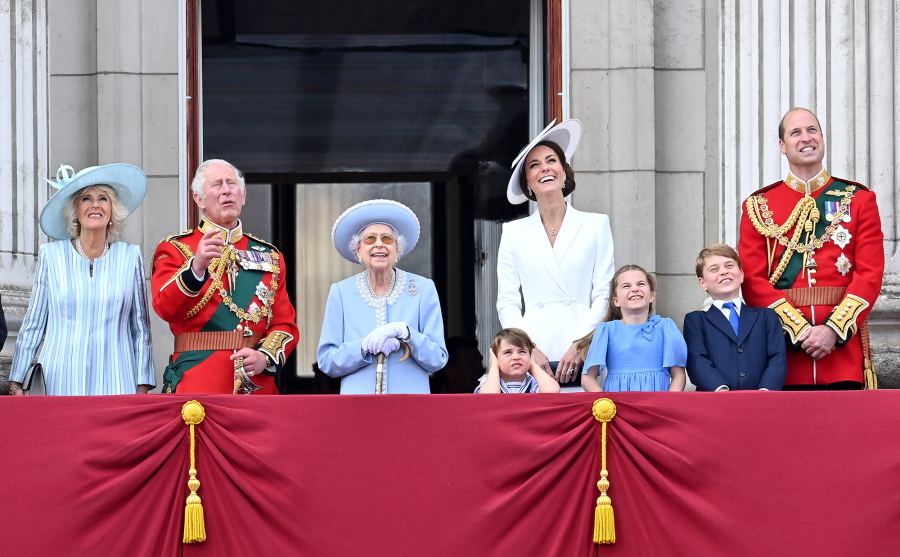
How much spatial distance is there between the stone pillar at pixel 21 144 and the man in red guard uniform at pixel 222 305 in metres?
1.68

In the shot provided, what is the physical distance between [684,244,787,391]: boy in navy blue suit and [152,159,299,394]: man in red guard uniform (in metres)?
1.84

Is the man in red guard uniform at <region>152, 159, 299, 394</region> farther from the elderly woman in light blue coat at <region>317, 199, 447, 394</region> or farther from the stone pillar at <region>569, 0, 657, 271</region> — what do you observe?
the stone pillar at <region>569, 0, 657, 271</region>

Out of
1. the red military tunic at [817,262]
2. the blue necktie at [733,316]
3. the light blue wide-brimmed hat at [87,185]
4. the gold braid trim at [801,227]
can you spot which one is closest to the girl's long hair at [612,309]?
the blue necktie at [733,316]

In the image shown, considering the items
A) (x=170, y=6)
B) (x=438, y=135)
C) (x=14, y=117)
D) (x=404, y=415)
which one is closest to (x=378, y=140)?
(x=438, y=135)

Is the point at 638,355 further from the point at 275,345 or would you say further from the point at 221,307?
the point at 221,307

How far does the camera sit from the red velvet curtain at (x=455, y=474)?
6.80 meters

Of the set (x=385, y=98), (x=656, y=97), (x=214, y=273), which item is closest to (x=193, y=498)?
(x=214, y=273)

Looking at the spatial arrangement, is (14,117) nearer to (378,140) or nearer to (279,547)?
(378,140)

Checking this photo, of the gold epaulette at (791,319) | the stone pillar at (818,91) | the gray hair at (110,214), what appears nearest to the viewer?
the gold epaulette at (791,319)

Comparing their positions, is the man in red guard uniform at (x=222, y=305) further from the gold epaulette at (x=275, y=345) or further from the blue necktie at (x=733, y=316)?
the blue necktie at (x=733, y=316)

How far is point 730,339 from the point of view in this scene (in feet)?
24.7

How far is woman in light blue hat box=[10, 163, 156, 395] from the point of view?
774 cm

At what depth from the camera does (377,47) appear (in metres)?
10.9

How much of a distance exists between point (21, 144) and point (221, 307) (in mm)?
2227
